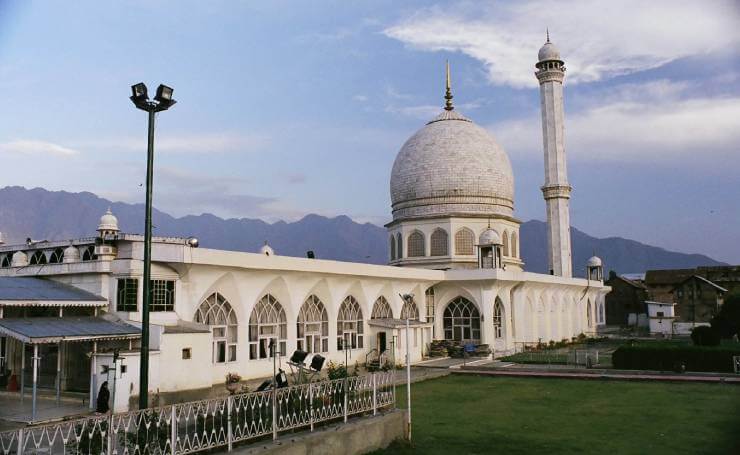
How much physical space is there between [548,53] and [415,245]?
2053cm

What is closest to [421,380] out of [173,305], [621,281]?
[173,305]

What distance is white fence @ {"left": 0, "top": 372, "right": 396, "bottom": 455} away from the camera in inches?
342

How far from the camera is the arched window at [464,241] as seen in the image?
4031 cm

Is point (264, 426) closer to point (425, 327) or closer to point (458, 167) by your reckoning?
point (425, 327)

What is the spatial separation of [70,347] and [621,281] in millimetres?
67316

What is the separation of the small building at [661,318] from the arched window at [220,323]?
40.8m

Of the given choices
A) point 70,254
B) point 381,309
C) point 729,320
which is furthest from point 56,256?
point 729,320

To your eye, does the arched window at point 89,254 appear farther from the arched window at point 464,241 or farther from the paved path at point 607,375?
the arched window at point 464,241

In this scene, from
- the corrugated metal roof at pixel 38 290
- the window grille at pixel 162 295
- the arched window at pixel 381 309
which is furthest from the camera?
the arched window at pixel 381 309

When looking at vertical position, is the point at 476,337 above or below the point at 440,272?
below

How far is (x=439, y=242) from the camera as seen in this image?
4078cm

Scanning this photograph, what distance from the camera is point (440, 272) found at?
3562 cm

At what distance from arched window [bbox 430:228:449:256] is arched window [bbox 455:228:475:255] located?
0.68 metres

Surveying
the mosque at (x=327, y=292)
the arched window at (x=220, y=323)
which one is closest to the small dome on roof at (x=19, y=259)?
the mosque at (x=327, y=292)
